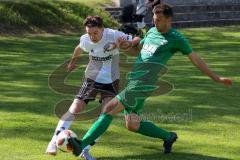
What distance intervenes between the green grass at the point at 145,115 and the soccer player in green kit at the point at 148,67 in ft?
1.37

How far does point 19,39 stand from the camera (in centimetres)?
2039

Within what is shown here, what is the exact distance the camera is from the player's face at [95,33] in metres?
6.71

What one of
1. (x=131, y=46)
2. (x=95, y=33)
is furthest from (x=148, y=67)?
(x=95, y=33)

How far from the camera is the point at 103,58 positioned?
6.98 meters

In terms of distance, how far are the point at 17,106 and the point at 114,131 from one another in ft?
7.02

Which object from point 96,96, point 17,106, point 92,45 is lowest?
point 17,106

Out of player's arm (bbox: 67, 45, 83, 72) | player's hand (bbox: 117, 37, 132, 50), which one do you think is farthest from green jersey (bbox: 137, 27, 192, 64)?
player's arm (bbox: 67, 45, 83, 72)

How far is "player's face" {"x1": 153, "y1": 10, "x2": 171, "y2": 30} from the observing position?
21.5 ft

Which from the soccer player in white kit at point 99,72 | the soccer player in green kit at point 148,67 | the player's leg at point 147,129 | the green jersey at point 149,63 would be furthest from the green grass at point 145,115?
the green jersey at point 149,63

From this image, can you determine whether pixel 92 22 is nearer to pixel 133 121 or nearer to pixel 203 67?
pixel 133 121

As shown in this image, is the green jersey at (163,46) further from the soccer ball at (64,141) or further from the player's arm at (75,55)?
the soccer ball at (64,141)

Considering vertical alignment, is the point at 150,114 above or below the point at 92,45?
below

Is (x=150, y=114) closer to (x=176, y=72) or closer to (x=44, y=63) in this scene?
(x=176, y=72)

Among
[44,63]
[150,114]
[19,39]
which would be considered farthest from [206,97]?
[19,39]
